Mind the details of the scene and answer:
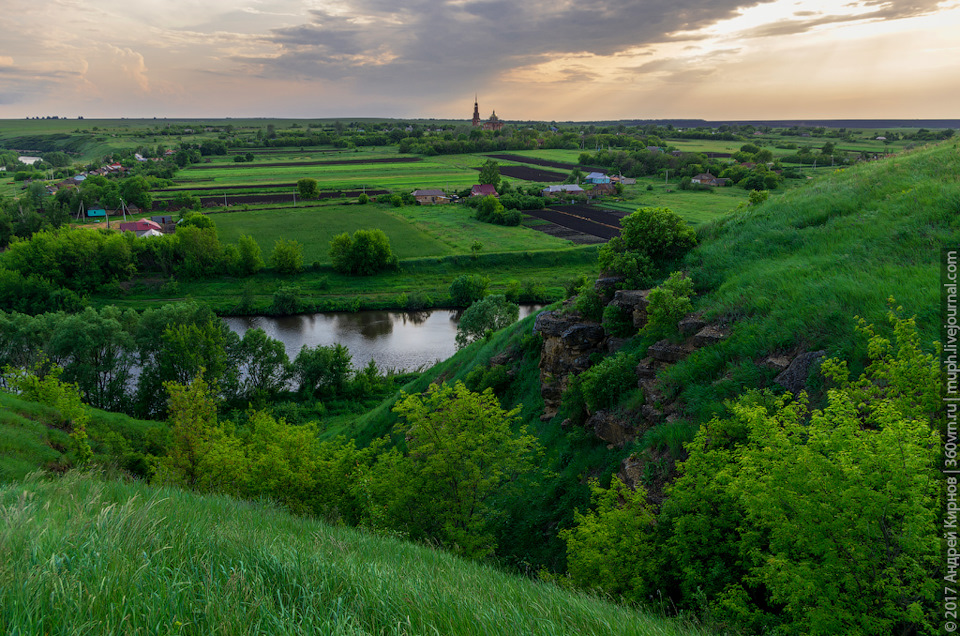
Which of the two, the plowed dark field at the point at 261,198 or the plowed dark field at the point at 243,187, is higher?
the plowed dark field at the point at 243,187

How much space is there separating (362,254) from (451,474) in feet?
214

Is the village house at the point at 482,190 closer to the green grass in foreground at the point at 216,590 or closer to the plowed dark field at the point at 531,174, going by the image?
the plowed dark field at the point at 531,174

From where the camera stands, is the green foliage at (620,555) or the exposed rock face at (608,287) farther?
the exposed rock face at (608,287)

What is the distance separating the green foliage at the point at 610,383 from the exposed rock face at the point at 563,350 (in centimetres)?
252

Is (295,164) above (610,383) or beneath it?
above

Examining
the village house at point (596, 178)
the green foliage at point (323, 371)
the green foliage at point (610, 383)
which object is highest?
the village house at point (596, 178)

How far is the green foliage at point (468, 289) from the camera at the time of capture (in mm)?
69125

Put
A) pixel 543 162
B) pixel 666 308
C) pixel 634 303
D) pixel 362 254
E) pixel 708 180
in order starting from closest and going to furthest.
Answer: pixel 666 308 → pixel 634 303 → pixel 362 254 → pixel 708 180 → pixel 543 162

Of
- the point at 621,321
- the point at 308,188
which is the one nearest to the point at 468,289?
the point at 621,321

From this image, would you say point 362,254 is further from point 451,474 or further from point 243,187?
point 243,187

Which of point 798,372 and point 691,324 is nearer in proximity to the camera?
point 798,372

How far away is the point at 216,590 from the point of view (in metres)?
4.70

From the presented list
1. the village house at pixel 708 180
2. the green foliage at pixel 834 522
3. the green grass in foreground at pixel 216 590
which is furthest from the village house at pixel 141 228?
the village house at pixel 708 180

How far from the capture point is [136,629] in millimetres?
3846
